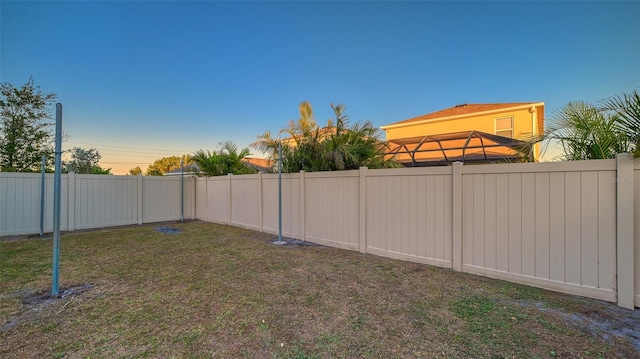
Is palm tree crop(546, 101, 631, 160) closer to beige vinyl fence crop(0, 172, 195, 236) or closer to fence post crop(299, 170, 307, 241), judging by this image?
fence post crop(299, 170, 307, 241)

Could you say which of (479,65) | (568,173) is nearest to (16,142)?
(568,173)

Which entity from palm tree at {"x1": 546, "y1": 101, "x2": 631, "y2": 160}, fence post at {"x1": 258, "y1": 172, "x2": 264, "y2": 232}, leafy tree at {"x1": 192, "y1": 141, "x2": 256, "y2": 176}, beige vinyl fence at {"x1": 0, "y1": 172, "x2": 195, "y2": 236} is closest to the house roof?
leafy tree at {"x1": 192, "y1": 141, "x2": 256, "y2": 176}

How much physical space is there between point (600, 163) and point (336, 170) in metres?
4.22

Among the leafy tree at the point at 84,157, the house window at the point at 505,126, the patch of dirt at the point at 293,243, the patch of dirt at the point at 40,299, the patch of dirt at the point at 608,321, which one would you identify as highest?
the house window at the point at 505,126

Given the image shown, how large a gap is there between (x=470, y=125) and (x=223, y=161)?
34.9 ft

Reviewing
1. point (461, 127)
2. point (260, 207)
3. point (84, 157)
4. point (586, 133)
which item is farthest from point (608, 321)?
point (84, 157)

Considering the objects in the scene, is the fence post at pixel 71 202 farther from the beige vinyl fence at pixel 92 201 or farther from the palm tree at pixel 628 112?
the palm tree at pixel 628 112

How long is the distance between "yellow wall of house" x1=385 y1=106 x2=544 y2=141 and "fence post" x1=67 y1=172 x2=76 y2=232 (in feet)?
41.7

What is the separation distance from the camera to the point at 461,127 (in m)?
12.0

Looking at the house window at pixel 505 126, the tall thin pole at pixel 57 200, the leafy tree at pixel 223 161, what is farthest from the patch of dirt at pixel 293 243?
the house window at pixel 505 126

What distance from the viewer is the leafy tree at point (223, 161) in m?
10.6

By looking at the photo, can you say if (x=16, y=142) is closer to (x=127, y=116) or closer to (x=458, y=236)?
(x=127, y=116)

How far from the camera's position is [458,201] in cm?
396

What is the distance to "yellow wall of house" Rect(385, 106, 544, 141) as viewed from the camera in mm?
10719
